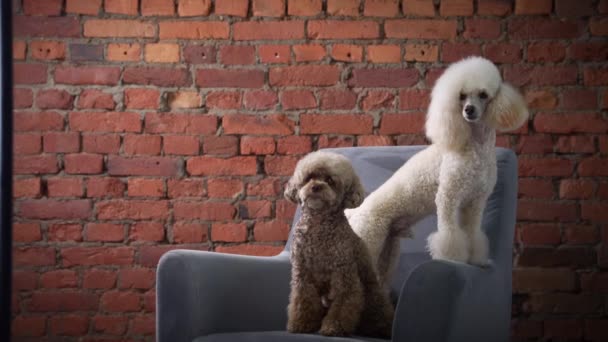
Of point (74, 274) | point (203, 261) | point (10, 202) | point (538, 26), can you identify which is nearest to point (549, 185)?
point (538, 26)

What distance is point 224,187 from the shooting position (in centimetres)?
254

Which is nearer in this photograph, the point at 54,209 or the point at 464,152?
the point at 464,152

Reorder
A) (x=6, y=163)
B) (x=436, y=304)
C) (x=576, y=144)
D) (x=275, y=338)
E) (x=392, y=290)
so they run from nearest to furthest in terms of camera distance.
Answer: (x=6, y=163), (x=436, y=304), (x=275, y=338), (x=392, y=290), (x=576, y=144)

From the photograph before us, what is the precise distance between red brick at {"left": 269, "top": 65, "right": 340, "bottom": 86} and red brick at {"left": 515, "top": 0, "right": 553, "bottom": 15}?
68 centimetres

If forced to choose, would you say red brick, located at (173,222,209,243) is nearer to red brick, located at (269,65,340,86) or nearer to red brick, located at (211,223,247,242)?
red brick, located at (211,223,247,242)

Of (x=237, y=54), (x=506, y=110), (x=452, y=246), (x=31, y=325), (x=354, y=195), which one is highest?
(x=237, y=54)

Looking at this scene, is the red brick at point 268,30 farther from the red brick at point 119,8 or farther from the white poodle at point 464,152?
the white poodle at point 464,152

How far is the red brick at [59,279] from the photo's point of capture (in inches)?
101

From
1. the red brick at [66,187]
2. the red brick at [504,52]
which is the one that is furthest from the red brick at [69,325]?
the red brick at [504,52]

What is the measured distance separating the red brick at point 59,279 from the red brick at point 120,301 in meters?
0.12

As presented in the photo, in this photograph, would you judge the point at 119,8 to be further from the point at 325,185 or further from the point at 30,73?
the point at 325,185

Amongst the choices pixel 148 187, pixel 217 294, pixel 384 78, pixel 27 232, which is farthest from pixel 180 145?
pixel 217 294

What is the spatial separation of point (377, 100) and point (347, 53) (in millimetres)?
200

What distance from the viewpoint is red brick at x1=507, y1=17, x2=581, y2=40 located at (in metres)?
2.49
